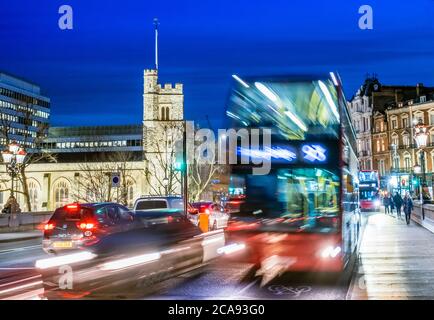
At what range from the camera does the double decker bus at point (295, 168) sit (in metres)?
10.9

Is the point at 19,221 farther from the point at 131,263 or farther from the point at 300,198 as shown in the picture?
the point at 300,198

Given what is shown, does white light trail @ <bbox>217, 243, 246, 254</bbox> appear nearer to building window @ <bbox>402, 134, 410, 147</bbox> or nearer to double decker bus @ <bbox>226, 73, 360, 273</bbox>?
double decker bus @ <bbox>226, 73, 360, 273</bbox>

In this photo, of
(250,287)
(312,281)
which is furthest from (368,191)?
(250,287)

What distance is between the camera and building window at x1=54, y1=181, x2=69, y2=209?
82.1 metres

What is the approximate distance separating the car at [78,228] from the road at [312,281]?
83 cm

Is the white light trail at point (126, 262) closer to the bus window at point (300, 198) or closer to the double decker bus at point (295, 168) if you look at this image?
the double decker bus at point (295, 168)

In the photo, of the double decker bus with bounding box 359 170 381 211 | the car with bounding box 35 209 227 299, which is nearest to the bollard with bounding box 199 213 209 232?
the car with bounding box 35 209 227 299

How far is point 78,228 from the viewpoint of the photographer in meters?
12.5

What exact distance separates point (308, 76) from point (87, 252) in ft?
19.1

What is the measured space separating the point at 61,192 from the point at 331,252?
8124 centimetres

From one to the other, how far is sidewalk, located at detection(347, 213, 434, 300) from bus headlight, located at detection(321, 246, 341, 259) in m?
0.58

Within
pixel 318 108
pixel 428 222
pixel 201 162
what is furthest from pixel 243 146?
pixel 201 162

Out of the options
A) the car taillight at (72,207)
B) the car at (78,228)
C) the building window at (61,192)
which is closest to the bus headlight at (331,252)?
the car at (78,228)
